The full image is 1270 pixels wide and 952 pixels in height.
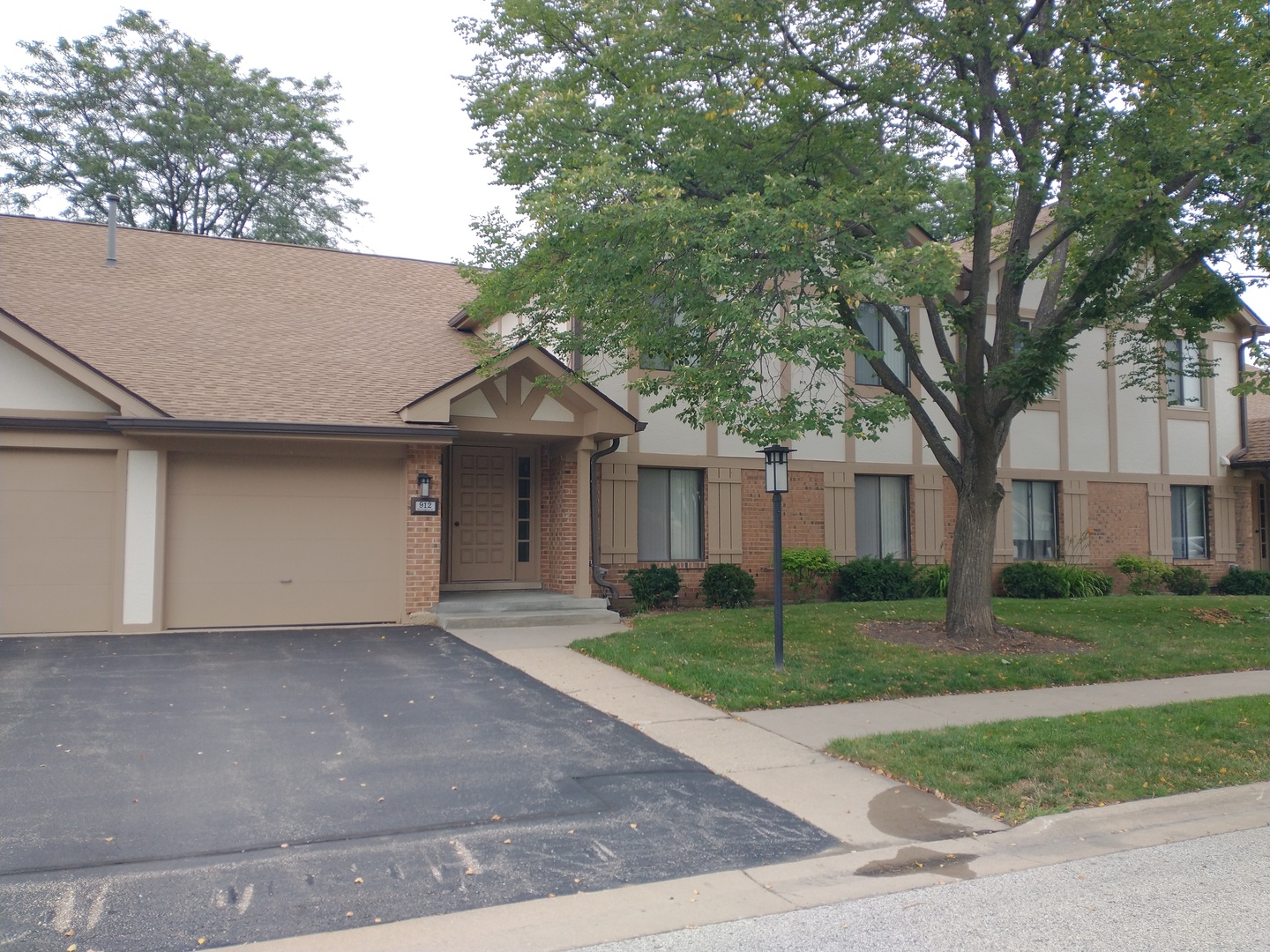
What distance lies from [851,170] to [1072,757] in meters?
7.58

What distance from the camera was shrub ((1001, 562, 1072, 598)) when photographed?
18.3m

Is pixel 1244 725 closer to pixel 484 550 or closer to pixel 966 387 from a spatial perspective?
pixel 966 387

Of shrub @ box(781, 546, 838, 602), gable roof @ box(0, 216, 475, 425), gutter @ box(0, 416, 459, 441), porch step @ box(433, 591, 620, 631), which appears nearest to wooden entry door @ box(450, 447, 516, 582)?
porch step @ box(433, 591, 620, 631)

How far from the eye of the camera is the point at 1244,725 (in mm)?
8586

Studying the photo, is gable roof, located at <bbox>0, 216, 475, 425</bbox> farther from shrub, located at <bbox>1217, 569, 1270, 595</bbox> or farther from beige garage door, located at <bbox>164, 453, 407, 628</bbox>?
shrub, located at <bbox>1217, 569, 1270, 595</bbox>

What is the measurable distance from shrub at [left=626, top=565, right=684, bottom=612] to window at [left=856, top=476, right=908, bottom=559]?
13.1 ft

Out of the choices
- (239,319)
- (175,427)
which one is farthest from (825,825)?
(239,319)

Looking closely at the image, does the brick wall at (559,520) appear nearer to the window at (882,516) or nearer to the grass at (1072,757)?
the window at (882,516)

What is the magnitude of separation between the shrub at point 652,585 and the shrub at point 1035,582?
6742 millimetres

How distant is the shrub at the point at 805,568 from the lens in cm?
1694

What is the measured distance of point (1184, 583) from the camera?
19859 mm

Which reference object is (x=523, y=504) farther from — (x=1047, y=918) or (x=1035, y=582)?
(x=1047, y=918)

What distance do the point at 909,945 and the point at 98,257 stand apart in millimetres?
16905

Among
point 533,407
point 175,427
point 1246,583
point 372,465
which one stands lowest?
point 1246,583
